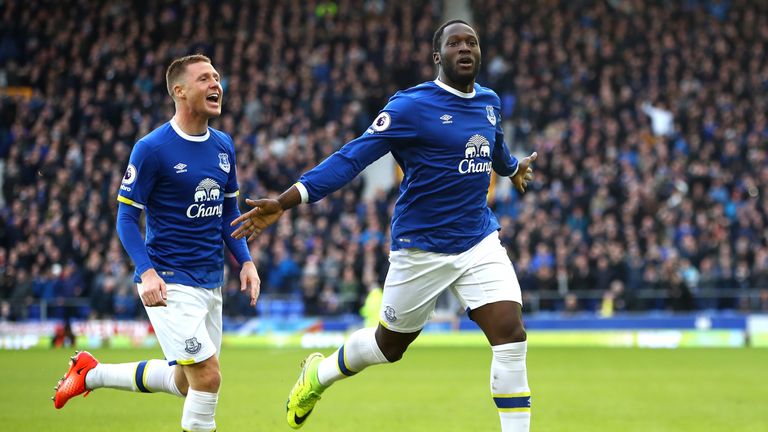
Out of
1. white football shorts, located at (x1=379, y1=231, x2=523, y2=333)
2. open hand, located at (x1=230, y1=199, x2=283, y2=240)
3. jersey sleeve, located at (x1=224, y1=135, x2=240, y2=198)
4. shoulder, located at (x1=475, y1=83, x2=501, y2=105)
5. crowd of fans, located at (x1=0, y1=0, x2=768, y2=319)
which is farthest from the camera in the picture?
crowd of fans, located at (x1=0, y1=0, x2=768, y2=319)

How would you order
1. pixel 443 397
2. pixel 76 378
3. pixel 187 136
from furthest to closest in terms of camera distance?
pixel 443 397 < pixel 76 378 < pixel 187 136

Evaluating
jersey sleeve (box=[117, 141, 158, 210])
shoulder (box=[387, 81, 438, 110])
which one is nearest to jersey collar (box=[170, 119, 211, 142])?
jersey sleeve (box=[117, 141, 158, 210])

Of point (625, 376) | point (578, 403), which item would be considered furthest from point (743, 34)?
point (578, 403)

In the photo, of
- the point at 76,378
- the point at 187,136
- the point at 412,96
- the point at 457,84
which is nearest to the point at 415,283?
the point at 412,96

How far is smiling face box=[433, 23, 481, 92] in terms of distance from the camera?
24.8ft

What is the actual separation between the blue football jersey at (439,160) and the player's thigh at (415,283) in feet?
0.25

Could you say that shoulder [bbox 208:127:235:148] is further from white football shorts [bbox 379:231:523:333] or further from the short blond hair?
white football shorts [bbox 379:231:523:333]

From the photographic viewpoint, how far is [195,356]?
24.4 ft

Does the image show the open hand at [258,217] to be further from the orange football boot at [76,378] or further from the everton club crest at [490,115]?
the orange football boot at [76,378]

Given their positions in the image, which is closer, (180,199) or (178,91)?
(180,199)

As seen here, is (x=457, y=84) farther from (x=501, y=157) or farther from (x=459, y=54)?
(x=501, y=157)

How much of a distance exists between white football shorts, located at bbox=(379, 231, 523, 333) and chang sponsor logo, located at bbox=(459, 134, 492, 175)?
512mm

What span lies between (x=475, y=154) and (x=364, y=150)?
85 centimetres

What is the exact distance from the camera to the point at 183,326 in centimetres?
745
